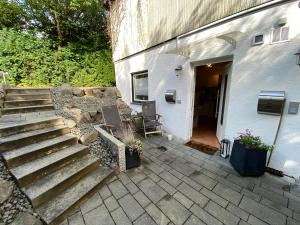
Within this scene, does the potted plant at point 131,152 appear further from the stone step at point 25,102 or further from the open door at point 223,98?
the stone step at point 25,102

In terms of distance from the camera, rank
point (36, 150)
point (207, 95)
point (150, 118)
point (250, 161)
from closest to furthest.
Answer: point (36, 150)
point (250, 161)
point (150, 118)
point (207, 95)

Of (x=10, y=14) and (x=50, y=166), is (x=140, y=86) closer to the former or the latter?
(x=50, y=166)

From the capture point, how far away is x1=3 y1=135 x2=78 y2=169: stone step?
6.85 ft

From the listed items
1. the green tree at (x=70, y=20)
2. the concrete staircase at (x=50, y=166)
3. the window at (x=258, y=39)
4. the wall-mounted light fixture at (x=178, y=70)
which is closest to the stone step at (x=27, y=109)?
the concrete staircase at (x=50, y=166)

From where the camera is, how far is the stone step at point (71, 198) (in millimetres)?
1693

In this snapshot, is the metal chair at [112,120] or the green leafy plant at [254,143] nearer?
the green leafy plant at [254,143]

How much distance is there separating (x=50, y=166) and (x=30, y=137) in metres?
0.74

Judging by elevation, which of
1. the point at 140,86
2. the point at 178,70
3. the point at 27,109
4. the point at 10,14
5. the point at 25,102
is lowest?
the point at 27,109

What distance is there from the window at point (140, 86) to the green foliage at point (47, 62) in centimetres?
186

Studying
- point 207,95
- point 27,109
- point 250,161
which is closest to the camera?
point 250,161

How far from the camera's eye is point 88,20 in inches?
290

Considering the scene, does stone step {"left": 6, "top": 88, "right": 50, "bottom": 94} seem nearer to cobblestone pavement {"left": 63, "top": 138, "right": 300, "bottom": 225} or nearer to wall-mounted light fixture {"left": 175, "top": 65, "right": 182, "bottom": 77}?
cobblestone pavement {"left": 63, "top": 138, "right": 300, "bottom": 225}

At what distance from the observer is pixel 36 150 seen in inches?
90.1

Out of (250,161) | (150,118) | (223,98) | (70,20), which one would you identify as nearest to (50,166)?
(150,118)
